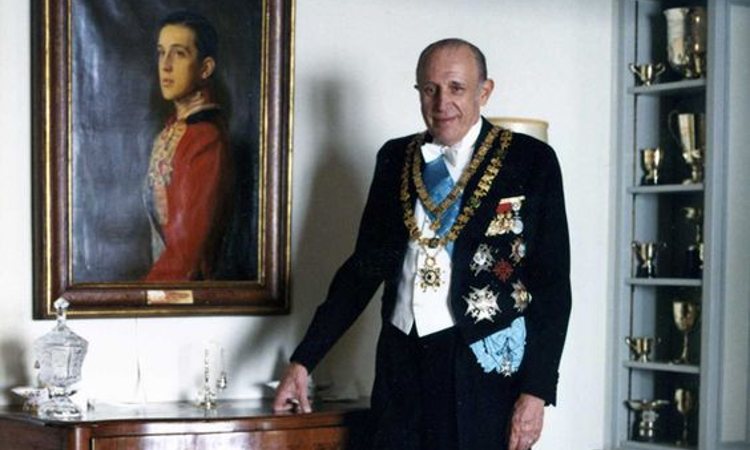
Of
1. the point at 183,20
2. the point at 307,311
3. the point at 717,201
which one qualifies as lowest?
the point at 307,311

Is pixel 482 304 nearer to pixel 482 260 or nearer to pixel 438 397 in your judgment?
pixel 482 260

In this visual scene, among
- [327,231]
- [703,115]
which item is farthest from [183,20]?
[703,115]

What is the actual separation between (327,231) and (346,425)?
0.75 metres

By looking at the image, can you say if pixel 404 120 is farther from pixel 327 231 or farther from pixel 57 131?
pixel 57 131

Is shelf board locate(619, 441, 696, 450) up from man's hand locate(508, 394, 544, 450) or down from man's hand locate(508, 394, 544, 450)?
down

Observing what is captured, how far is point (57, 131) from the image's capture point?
3775 mm

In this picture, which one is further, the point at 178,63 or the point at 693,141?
the point at 693,141

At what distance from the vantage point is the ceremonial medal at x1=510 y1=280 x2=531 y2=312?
136 inches

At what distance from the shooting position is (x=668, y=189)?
464 cm

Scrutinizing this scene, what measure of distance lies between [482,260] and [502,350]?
22cm

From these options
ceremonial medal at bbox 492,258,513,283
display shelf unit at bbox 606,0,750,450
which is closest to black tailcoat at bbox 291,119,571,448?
ceremonial medal at bbox 492,258,513,283

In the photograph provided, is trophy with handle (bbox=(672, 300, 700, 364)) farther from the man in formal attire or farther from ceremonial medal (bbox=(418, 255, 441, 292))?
ceremonial medal (bbox=(418, 255, 441, 292))

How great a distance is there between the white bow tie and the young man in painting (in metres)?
0.67

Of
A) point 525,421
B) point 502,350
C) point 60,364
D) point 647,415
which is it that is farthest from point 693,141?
point 60,364
